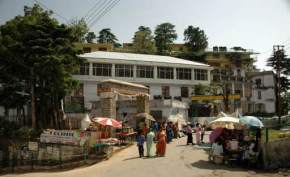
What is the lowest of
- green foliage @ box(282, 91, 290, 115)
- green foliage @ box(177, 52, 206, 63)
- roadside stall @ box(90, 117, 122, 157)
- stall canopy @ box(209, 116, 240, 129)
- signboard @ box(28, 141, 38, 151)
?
signboard @ box(28, 141, 38, 151)

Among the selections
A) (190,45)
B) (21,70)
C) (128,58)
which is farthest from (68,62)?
(190,45)

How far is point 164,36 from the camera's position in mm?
89625

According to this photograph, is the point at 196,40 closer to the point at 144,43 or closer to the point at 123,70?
the point at 144,43

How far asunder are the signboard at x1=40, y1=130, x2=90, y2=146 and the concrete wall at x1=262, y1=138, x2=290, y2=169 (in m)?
10.3

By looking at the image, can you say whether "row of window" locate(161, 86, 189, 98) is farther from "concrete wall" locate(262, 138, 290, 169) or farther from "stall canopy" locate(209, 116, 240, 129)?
"concrete wall" locate(262, 138, 290, 169)

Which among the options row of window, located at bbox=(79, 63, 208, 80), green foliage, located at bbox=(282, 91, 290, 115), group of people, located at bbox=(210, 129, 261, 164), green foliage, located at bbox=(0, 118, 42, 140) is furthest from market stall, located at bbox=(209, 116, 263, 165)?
green foliage, located at bbox=(282, 91, 290, 115)

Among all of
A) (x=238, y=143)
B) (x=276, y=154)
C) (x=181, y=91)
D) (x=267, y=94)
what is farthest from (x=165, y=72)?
(x=276, y=154)

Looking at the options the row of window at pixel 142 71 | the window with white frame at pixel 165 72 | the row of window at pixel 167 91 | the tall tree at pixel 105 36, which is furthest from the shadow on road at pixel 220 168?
the tall tree at pixel 105 36

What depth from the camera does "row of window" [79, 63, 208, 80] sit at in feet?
180

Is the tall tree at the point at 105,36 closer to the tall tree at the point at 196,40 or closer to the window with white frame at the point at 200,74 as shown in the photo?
the tall tree at the point at 196,40

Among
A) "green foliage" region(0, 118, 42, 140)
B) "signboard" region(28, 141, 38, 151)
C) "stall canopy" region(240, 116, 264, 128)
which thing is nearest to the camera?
"stall canopy" region(240, 116, 264, 128)

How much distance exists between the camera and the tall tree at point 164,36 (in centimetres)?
8712

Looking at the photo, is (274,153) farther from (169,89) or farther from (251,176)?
(169,89)

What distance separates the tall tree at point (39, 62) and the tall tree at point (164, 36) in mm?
52153
